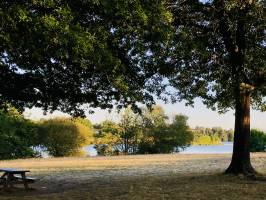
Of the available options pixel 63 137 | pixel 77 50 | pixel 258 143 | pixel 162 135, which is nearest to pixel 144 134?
pixel 162 135

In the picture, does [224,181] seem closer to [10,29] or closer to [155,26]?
[155,26]

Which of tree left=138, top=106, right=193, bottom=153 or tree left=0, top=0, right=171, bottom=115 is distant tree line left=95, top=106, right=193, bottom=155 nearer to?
tree left=138, top=106, right=193, bottom=153

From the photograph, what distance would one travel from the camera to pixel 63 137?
46.5m

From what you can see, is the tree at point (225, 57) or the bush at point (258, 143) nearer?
the tree at point (225, 57)

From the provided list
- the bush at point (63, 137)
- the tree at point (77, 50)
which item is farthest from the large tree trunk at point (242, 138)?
the bush at point (63, 137)

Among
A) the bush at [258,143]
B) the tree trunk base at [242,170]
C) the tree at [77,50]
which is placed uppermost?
the tree at [77,50]

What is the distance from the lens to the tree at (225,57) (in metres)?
16.7

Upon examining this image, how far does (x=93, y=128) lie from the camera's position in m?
56.0

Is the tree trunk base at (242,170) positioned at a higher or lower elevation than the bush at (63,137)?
lower

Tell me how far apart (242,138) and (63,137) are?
2926 centimetres

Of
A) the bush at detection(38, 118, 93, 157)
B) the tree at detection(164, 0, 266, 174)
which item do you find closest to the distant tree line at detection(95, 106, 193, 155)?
the bush at detection(38, 118, 93, 157)

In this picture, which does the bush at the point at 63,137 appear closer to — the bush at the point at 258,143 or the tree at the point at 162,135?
the tree at the point at 162,135

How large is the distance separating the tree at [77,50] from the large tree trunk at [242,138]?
333 centimetres

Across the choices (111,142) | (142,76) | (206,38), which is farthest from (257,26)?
(111,142)
